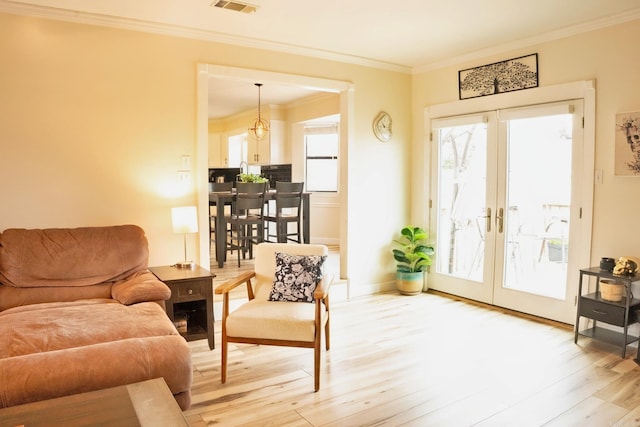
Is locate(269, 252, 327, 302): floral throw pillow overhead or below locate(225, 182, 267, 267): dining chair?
below

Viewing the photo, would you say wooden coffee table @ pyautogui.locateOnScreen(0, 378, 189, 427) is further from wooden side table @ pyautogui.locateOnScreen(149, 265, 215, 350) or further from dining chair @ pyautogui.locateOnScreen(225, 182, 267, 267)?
dining chair @ pyautogui.locateOnScreen(225, 182, 267, 267)

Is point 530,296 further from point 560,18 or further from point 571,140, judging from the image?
point 560,18

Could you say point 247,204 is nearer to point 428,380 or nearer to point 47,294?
point 47,294

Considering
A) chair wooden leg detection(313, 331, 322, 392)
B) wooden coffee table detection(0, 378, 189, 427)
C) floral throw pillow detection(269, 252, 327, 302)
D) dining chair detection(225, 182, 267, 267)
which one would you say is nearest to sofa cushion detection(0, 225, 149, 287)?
floral throw pillow detection(269, 252, 327, 302)

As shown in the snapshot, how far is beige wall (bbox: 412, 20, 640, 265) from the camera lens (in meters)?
3.58

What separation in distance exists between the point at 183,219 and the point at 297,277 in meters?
A: 1.09

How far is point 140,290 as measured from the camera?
3.11 metres

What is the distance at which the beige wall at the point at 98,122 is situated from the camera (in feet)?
11.2

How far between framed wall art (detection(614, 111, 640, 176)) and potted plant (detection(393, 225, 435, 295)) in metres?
2.06

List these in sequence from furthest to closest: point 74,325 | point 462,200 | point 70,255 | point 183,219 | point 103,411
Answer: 1. point 462,200
2. point 183,219
3. point 70,255
4. point 74,325
5. point 103,411

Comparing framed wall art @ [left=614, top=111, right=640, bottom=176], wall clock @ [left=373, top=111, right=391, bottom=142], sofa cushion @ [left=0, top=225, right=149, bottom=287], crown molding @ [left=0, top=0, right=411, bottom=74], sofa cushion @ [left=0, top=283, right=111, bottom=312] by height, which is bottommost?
sofa cushion @ [left=0, top=283, right=111, bottom=312]

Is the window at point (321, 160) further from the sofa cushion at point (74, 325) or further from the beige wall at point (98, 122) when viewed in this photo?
the sofa cushion at point (74, 325)

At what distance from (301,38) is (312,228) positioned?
4726 mm

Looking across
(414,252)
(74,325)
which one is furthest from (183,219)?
(414,252)
